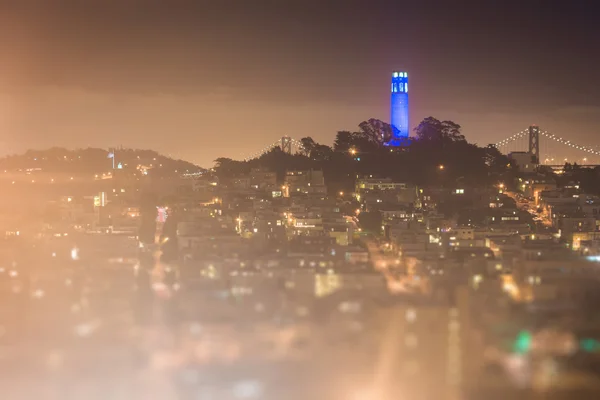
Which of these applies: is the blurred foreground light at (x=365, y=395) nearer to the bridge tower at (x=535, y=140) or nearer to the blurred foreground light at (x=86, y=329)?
the blurred foreground light at (x=86, y=329)

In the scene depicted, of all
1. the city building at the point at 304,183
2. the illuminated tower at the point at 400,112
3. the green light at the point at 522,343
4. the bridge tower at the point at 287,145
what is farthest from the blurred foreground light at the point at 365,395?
the illuminated tower at the point at 400,112

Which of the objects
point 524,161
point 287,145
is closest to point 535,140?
point 524,161

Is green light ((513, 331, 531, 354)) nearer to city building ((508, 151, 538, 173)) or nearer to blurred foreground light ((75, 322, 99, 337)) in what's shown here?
blurred foreground light ((75, 322, 99, 337))

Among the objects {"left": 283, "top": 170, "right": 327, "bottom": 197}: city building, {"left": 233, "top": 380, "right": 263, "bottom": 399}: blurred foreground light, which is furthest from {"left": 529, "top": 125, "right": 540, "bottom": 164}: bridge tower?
{"left": 233, "top": 380, "right": 263, "bottom": 399}: blurred foreground light

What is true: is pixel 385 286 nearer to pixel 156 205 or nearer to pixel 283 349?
pixel 283 349

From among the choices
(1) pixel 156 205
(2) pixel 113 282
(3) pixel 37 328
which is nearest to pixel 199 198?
(1) pixel 156 205

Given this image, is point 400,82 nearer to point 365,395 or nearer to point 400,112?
point 400,112
